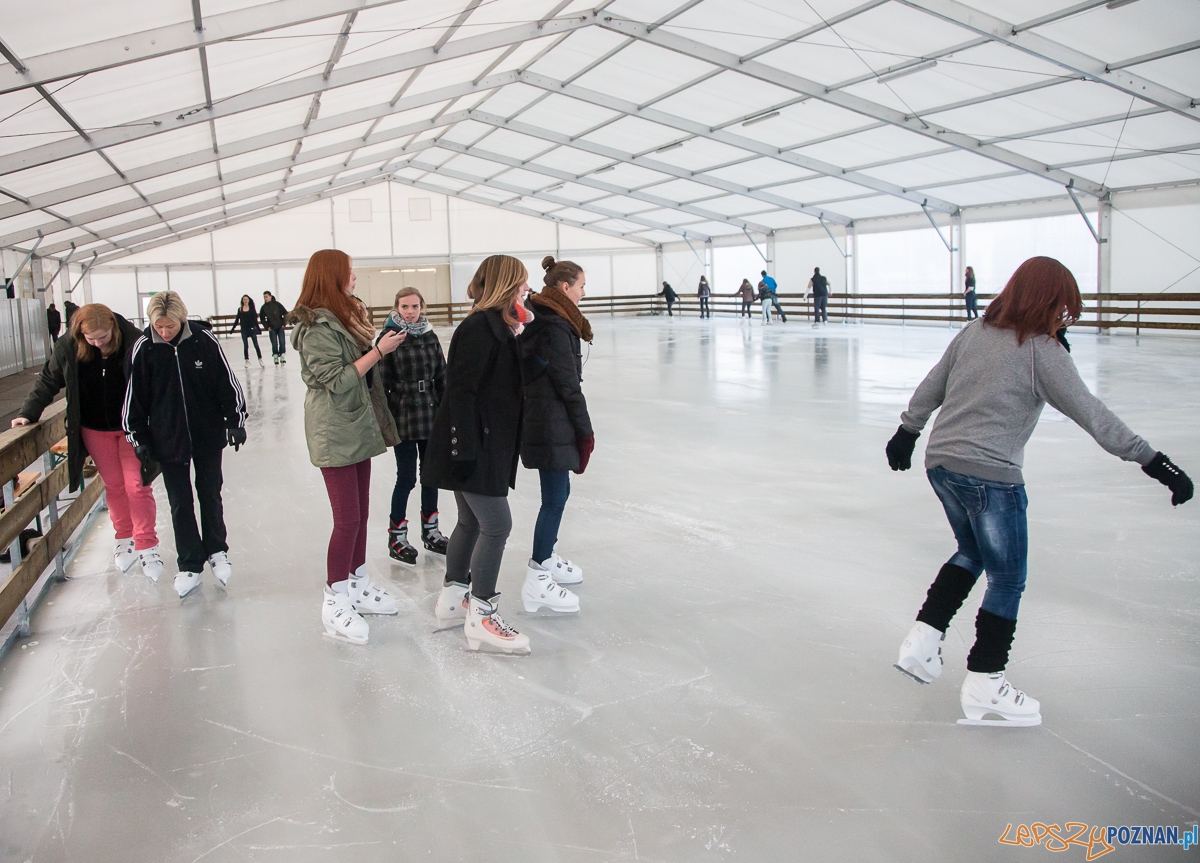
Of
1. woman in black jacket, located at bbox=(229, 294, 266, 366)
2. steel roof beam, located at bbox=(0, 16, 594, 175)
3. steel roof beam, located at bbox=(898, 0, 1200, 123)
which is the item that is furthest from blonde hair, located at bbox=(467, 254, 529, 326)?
woman in black jacket, located at bbox=(229, 294, 266, 366)

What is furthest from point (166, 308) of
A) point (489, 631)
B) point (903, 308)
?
point (903, 308)

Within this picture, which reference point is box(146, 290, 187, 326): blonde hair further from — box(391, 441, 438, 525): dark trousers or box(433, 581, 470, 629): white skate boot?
box(433, 581, 470, 629): white skate boot

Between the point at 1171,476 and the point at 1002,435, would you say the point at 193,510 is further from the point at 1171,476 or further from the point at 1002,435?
the point at 1171,476

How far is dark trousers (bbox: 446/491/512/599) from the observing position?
9.19 ft

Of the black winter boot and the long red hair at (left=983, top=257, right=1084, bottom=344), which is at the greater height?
the long red hair at (left=983, top=257, right=1084, bottom=344)

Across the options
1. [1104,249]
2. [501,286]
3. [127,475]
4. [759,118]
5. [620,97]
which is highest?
[620,97]

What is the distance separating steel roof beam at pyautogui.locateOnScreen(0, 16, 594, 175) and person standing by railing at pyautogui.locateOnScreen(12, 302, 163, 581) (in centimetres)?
947

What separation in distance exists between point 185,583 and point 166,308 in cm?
110

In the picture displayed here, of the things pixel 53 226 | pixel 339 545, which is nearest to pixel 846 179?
pixel 53 226

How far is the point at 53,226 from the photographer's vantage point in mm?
17484

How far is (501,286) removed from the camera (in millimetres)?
2736

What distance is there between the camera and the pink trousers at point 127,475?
3793 millimetres

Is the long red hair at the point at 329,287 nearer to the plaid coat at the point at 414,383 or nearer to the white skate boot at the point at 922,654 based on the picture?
the plaid coat at the point at 414,383

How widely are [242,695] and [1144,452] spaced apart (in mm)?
2587
